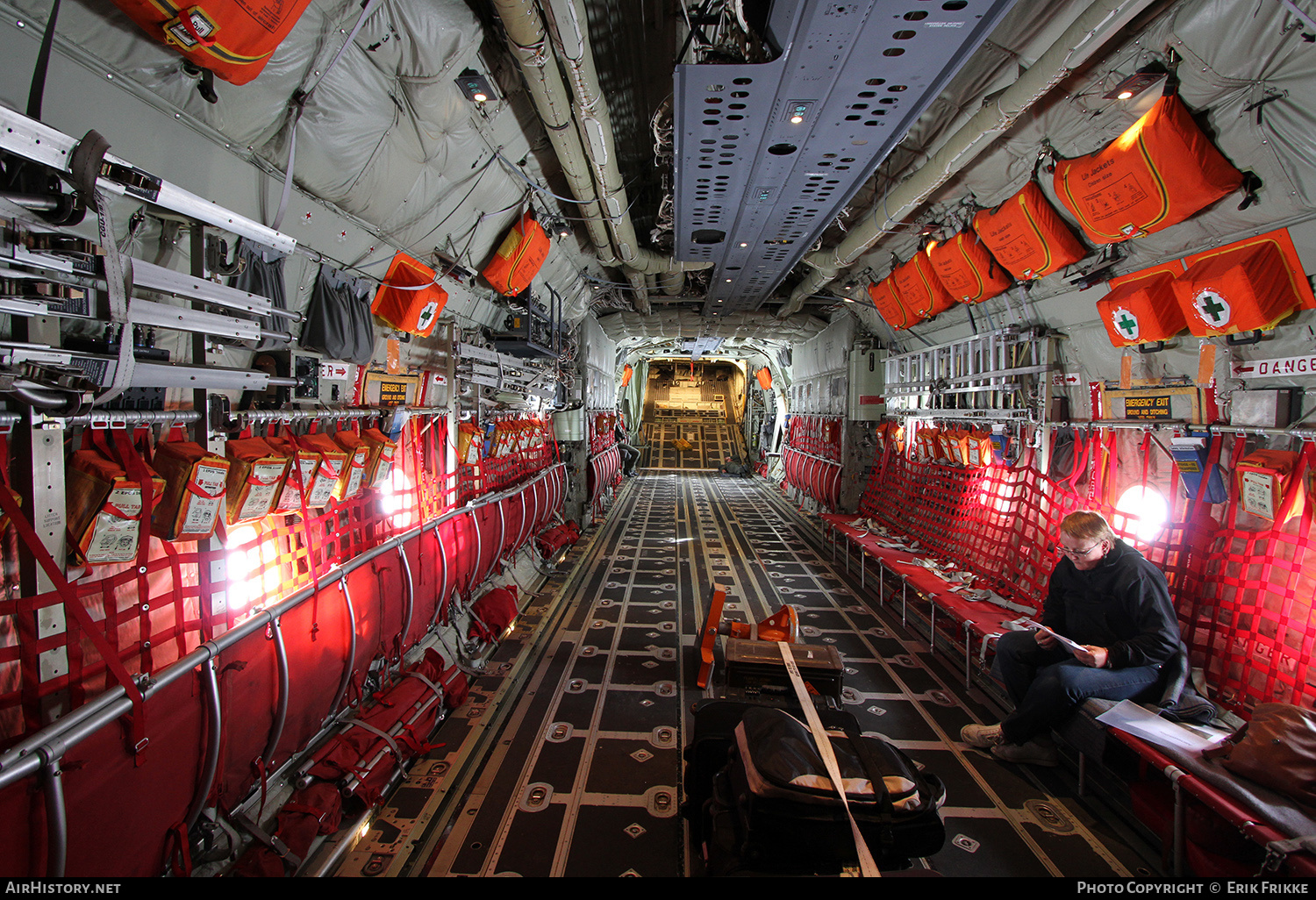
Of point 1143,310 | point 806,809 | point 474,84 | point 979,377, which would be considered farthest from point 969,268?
point 806,809

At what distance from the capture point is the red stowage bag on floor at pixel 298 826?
2.34 metres

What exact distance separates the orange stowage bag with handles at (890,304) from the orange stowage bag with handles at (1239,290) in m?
3.51

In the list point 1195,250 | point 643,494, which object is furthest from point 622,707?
point 643,494

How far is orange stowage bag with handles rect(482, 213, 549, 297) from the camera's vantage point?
4.82m

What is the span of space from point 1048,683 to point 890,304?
4922mm

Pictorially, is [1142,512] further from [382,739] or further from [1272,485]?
[382,739]

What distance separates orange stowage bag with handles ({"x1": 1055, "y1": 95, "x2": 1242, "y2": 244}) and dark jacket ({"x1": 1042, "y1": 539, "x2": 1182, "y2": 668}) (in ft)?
6.52

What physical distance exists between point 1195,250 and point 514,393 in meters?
6.43

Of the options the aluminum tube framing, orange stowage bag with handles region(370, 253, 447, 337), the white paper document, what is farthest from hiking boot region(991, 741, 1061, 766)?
orange stowage bag with handles region(370, 253, 447, 337)

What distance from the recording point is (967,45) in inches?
90.9

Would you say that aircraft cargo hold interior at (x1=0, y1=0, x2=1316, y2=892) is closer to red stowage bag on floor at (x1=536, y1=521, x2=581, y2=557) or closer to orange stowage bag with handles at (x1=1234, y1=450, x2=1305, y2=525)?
orange stowage bag with handles at (x1=1234, y1=450, x2=1305, y2=525)

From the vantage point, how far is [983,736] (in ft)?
11.7

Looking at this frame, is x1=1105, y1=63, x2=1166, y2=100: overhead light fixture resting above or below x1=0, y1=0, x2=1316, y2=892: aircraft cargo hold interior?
above

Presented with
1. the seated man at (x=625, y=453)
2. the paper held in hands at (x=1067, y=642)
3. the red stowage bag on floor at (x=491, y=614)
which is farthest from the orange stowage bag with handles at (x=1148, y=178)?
the seated man at (x=625, y=453)
